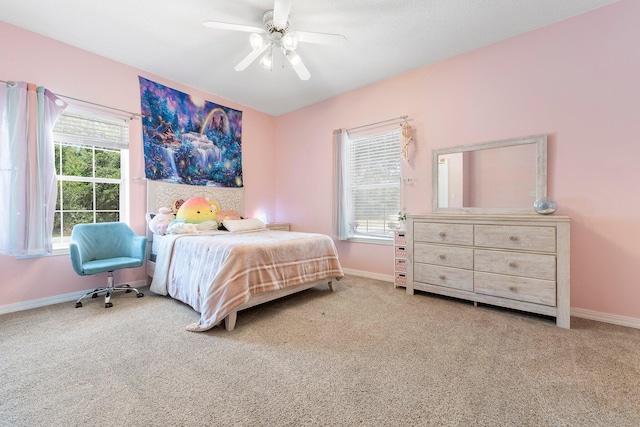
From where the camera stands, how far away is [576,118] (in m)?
2.52

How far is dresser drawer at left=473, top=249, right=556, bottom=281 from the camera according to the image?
2328 mm

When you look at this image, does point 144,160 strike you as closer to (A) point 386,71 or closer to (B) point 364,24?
(B) point 364,24

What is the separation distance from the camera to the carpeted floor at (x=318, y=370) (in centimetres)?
128

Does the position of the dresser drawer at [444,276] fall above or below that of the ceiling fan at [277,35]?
below

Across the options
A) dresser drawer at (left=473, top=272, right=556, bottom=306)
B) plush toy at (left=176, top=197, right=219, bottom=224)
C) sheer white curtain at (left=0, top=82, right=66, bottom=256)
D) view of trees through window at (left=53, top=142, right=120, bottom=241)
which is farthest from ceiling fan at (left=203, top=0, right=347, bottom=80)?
dresser drawer at (left=473, top=272, right=556, bottom=306)

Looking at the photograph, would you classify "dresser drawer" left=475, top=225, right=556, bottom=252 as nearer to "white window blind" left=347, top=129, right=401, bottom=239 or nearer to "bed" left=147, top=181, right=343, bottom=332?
"white window blind" left=347, top=129, right=401, bottom=239

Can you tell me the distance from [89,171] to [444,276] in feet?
14.3

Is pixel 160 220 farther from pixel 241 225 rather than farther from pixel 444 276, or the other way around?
pixel 444 276

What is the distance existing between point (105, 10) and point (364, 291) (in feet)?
12.9

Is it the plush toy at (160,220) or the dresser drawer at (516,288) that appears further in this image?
the plush toy at (160,220)

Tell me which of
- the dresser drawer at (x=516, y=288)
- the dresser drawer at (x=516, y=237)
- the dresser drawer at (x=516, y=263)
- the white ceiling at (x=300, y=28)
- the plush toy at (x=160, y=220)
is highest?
the white ceiling at (x=300, y=28)

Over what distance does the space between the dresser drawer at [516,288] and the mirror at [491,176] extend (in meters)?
0.74

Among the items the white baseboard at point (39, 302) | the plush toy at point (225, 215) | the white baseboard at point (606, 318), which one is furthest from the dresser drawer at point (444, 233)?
the white baseboard at point (39, 302)

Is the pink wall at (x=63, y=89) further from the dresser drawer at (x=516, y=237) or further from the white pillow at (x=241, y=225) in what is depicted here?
the dresser drawer at (x=516, y=237)
